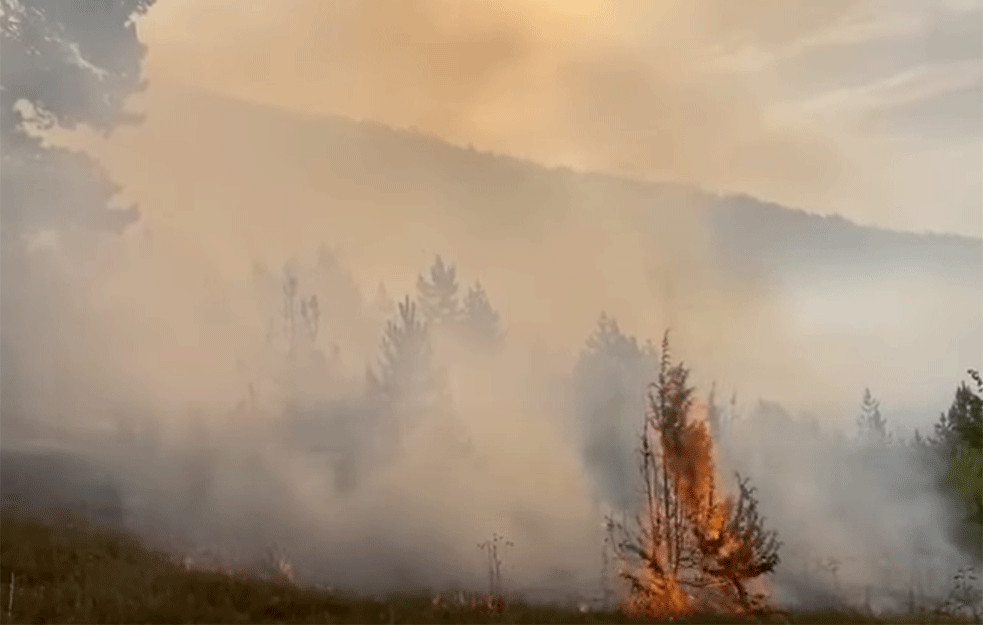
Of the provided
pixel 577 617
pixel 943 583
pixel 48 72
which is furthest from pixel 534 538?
pixel 48 72

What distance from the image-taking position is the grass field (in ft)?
110

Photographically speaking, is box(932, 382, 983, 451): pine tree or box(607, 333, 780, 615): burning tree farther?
box(932, 382, 983, 451): pine tree

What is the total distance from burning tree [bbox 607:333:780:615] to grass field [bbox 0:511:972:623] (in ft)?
14.7

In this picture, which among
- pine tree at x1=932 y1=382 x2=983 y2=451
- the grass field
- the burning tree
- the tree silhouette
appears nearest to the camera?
the grass field

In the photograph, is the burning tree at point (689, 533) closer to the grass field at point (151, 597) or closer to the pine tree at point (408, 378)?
the grass field at point (151, 597)

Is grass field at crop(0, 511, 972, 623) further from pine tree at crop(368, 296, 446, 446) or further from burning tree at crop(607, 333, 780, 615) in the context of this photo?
pine tree at crop(368, 296, 446, 446)

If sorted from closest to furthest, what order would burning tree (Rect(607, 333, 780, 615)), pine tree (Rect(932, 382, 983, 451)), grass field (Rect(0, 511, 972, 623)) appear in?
1. grass field (Rect(0, 511, 972, 623))
2. burning tree (Rect(607, 333, 780, 615))
3. pine tree (Rect(932, 382, 983, 451))

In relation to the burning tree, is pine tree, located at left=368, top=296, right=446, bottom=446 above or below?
above

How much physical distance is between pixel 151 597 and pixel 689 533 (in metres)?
25.1

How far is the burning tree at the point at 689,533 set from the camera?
4675 centimetres

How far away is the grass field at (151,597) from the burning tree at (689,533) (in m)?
4.49

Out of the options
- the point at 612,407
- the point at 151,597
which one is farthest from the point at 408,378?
the point at 151,597

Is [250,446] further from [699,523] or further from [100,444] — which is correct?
[699,523]

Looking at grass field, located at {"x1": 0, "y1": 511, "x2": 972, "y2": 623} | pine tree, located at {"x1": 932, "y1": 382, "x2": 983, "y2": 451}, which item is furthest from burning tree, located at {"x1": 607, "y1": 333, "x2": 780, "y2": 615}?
pine tree, located at {"x1": 932, "y1": 382, "x2": 983, "y2": 451}
